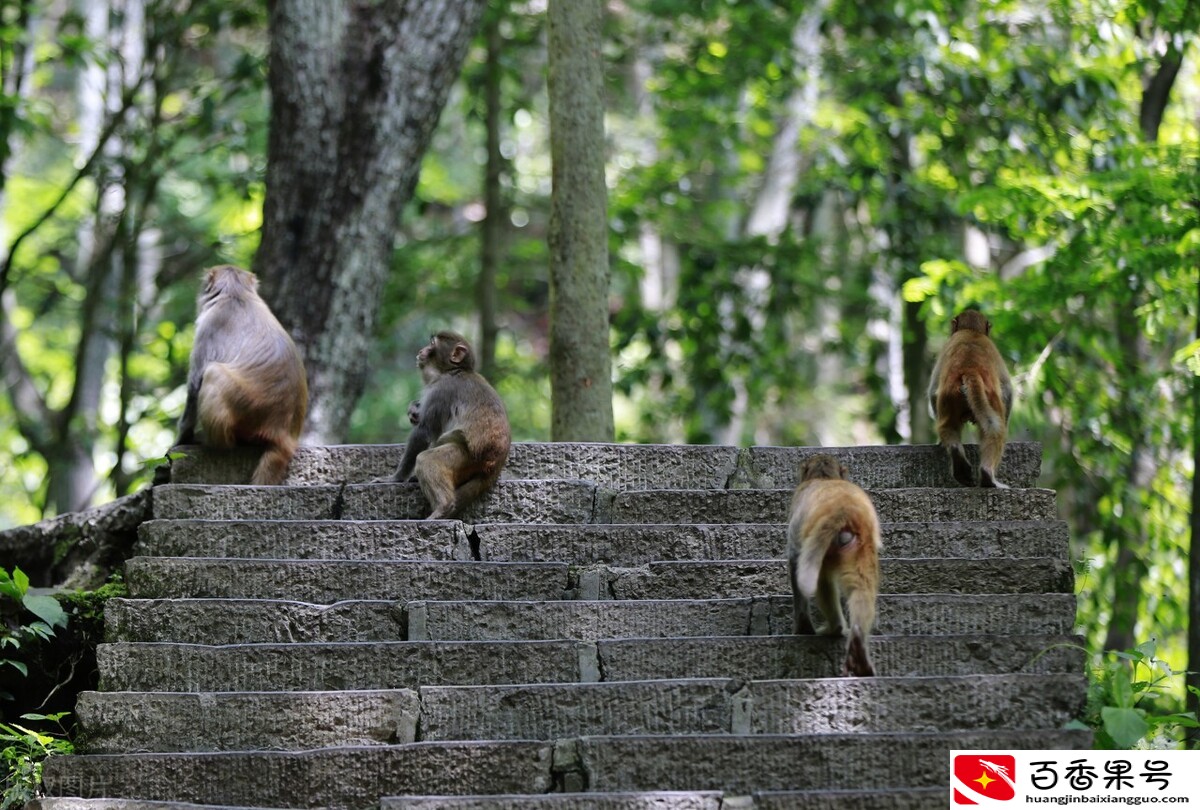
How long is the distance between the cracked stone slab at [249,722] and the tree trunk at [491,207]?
8456 millimetres

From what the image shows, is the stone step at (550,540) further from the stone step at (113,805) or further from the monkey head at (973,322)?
the stone step at (113,805)

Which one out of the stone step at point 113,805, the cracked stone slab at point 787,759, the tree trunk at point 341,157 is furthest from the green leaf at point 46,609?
the tree trunk at point 341,157

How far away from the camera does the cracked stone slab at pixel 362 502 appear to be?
6.47 m

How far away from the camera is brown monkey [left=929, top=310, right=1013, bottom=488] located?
6543 millimetres

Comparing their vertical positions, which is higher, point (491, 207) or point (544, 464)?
point (491, 207)

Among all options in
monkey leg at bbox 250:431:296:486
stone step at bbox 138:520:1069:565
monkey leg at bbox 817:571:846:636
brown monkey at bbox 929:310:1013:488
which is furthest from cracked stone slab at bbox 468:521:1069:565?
monkey leg at bbox 250:431:296:486

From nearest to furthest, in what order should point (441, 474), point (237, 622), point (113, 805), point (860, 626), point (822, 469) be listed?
point (113, 805), point (860, 626), point (237, 622), point (822, 469), point (441, 474)

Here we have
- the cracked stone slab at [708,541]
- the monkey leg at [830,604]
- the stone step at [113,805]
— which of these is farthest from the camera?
the cracked stone slab at [708,541]

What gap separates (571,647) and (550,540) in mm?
865

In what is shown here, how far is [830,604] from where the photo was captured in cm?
534

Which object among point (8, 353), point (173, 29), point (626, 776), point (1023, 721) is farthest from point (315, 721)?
point (8, 353)

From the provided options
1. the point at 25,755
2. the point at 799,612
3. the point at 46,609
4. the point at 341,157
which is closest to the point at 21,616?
the point at 46,609

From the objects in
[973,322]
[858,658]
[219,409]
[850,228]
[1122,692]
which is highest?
[850,228]

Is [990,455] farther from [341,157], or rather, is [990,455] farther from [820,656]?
[341,157]
